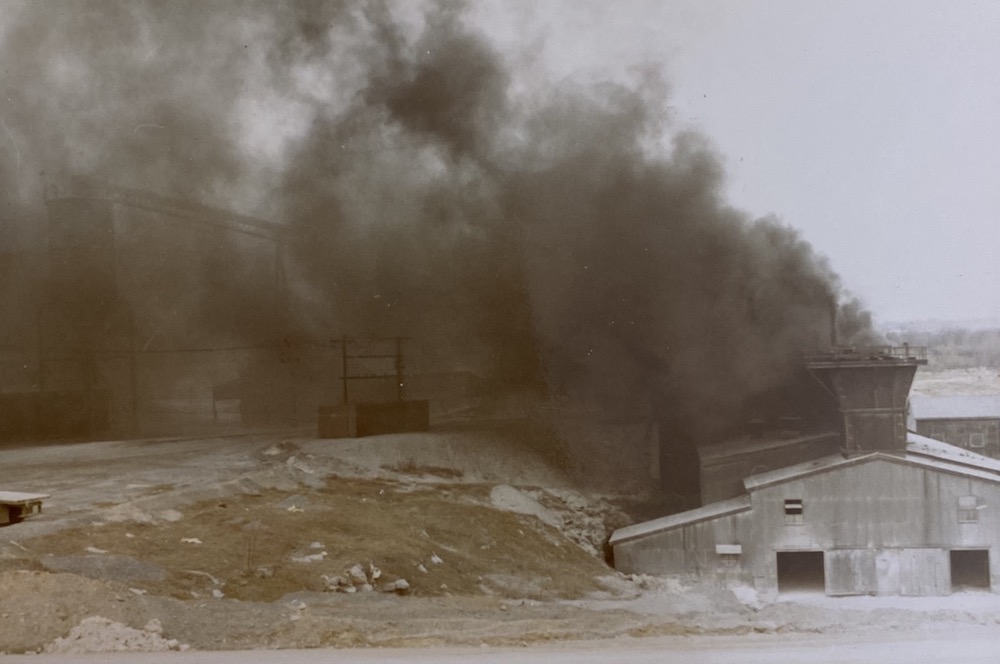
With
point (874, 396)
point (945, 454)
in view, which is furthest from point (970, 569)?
point (874, 396)

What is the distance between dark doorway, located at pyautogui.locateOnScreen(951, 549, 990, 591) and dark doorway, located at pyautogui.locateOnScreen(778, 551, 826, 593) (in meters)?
3.12

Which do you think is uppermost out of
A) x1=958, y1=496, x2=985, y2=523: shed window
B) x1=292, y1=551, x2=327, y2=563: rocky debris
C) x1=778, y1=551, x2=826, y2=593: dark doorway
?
x1=292, y1=551, x2=327, y2=563: rocky debris

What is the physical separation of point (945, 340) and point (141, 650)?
28215 millimetres

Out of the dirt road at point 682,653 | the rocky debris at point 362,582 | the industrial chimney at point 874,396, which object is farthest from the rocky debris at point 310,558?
the industrial chimney at point 874,396

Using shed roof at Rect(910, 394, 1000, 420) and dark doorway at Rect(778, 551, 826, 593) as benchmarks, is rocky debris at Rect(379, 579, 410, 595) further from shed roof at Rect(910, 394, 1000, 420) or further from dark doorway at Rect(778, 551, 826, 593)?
shed roof at Rect(910, 394, 1000, 420)

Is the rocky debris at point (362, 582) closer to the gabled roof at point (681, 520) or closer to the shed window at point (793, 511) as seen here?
the gabled roof at point (681, 520)

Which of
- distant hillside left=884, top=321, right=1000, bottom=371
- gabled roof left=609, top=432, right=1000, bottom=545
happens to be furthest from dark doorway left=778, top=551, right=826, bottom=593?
distant hillside left=884, top=321, right=1000, bottom=371

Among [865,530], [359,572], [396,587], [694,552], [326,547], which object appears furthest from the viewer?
[694,552]

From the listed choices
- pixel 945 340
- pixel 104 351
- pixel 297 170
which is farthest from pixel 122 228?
pixel 945 340

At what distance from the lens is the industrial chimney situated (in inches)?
988

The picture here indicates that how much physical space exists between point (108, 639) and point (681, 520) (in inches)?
658

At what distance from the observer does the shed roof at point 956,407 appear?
31.5 metres

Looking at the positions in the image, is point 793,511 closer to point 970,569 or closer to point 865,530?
point 865,530

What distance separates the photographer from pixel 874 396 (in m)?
25.3
